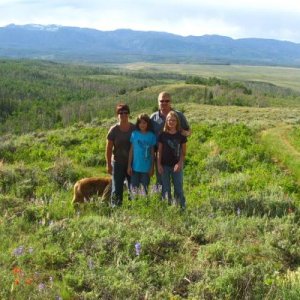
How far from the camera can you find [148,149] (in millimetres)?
7711

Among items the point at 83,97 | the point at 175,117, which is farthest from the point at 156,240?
the point at 83,97

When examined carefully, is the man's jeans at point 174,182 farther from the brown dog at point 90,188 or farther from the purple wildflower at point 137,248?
the purple wildflower at point 137,248

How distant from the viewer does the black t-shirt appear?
7582 millimetres

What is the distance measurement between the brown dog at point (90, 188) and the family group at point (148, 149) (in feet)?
0.82

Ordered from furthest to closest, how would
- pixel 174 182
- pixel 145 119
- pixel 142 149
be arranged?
pixel 174 182, pixel 142 149, pixel 145 119

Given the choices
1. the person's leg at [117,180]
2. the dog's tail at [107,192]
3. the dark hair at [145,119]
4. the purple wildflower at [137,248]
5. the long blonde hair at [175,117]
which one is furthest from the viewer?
the dog's tail at [107,192]

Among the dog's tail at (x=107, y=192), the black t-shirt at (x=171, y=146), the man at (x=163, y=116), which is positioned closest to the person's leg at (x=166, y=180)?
the black t-shirt at (x=171, y=146)

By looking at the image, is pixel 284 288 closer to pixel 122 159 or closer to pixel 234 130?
pixel 122 159

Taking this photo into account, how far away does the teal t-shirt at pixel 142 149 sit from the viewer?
7633mm

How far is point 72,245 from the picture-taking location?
542cm

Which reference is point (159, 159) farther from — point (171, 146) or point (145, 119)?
point (145, 119)

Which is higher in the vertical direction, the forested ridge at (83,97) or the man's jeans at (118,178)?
the man's jeans at (118,178)

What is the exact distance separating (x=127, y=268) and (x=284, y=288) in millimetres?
1547

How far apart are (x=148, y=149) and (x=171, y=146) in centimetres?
39
